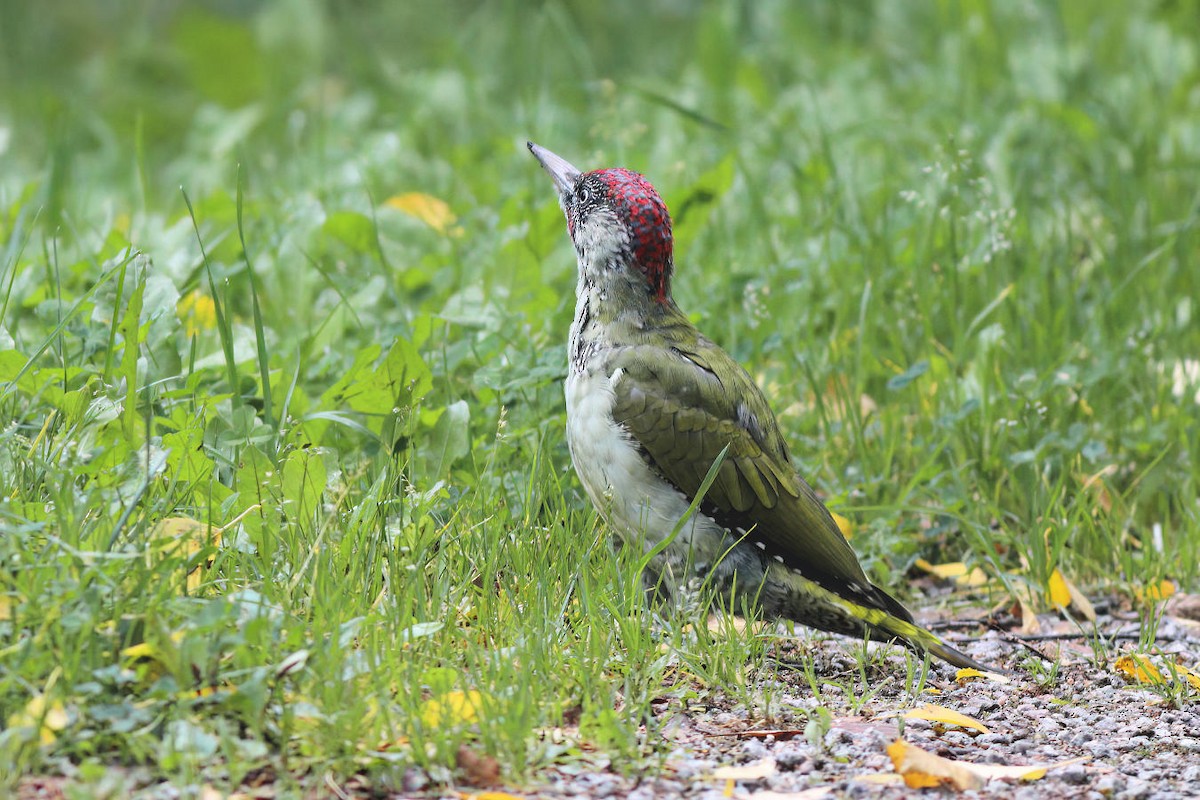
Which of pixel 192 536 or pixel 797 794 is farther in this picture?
pixel 192 536

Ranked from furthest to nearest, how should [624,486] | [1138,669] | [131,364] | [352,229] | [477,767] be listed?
[352,229] < [624,486] < [1138,669] < [131,364] < [477,767]

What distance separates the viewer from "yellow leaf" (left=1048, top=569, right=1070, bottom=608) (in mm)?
4309

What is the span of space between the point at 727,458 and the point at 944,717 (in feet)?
3.21

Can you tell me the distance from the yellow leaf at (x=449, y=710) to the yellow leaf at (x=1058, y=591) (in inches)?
83.4

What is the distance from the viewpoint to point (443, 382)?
457 centimetres

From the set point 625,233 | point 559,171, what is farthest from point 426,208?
point 625,233

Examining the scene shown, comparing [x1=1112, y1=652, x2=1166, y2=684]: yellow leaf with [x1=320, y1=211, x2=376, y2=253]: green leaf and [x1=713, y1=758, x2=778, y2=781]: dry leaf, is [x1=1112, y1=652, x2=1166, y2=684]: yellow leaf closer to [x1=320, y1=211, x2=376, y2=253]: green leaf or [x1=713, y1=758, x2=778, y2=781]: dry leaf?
[x1=713, y1=758, x2=778, y2=781]: dry leaf

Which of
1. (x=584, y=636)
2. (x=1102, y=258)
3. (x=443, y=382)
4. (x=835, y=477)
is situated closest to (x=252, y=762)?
(x=584, y=636)

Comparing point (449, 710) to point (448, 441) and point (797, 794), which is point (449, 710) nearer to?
point (797, 794)

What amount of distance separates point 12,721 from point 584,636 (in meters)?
1.23

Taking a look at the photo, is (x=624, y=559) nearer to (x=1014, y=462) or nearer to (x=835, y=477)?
(x=835, y=477)

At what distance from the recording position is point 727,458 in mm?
3920

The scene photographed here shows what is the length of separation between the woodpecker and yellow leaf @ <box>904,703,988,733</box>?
0.49 m

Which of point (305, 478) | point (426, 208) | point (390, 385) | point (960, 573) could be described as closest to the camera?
point (305, 478)
